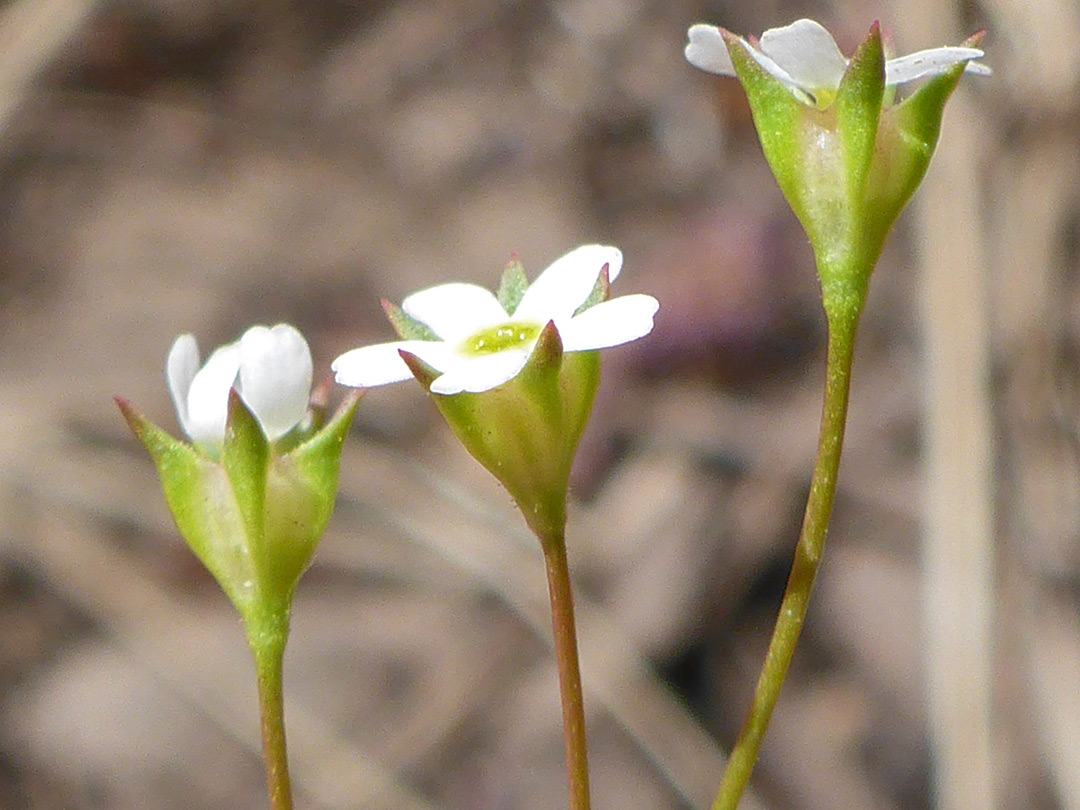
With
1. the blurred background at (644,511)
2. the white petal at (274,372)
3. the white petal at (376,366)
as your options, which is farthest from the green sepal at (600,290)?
the blurred background at (644,511)

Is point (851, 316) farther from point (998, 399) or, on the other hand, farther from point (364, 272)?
point (364, 272)

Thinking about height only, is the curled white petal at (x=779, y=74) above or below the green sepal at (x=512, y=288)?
above

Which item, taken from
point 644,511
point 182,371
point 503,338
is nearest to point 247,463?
point 182,371

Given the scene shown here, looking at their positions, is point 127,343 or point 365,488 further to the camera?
point 127,343

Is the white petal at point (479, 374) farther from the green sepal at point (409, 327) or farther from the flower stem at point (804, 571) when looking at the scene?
the flower stem at point (804, 571)

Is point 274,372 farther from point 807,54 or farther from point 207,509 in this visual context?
point 807,54

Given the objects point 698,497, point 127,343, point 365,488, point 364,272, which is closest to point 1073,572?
point 698,497

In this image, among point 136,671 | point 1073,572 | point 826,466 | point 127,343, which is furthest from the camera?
point 127,343

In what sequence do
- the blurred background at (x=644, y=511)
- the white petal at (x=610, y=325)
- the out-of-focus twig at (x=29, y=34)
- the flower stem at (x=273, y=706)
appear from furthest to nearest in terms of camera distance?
1. the out-of-focus twig at (x=29, y=34)
2. the blurred background at (x=644, y=511)
3. the flower stem at (x=273, y=706)
4. the white petal at (x=610, y=325)
